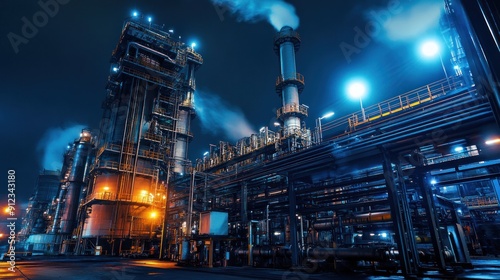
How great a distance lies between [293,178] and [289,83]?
18.7 m

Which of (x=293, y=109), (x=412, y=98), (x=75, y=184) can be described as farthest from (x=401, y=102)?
(x=75, y=184)

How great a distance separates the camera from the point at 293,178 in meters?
16.5

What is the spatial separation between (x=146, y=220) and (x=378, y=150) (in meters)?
30.6

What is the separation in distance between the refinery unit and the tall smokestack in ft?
0.55

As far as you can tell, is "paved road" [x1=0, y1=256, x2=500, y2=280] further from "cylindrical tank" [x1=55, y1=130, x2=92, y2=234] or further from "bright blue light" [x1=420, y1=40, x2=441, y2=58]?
"cylindrical tank" [x1=55, y1=130, x2=92, y2=234]

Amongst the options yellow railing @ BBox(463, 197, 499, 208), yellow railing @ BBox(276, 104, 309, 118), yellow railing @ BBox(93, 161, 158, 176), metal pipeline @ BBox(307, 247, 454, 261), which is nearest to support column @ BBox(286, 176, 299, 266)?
metal pipeline @ BBox(307, 247, 454, 261)

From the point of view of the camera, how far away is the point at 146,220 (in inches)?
1330

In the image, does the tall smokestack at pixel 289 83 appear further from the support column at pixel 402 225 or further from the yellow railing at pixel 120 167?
the yellow railing at pixel 120 167

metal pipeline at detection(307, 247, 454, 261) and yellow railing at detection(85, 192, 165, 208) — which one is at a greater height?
yellow railing at detection(85, 192, 165, 208)

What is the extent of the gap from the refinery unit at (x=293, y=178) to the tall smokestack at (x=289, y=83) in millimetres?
167

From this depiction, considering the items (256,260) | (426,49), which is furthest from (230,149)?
(426,49)

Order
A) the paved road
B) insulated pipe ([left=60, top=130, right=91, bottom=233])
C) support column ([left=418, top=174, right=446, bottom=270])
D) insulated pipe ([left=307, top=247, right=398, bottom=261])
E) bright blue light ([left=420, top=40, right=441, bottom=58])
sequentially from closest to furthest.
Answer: the paved road → support column ([left=418, top=174, right=446, bottom=270]) → insulated pipe ([left=307, top=247, right=398, bottom=261]) → bright blue light ([left=420, top=40, right=441, bottom=58]) → insulated pipe ([left=60, top=130, right=91, bottom=233])

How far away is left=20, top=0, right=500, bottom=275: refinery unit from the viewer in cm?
1205

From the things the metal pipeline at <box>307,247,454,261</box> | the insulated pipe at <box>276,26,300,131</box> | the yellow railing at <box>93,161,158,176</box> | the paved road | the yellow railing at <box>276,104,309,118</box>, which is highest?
the insulated pipe at <box>276,26,300,131</box>
